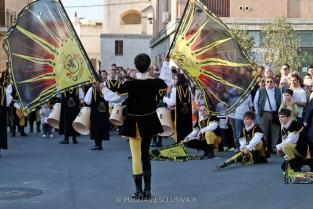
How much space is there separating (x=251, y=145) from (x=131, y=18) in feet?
200

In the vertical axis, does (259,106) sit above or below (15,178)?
above

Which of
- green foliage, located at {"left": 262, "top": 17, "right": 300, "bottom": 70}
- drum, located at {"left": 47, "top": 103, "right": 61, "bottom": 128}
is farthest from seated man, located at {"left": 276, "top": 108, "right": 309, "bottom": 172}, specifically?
green foliage, located at {"left": 262, "top": 17, "right": 300, "bottom": 70}

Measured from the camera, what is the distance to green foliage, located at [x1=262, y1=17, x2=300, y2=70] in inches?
938

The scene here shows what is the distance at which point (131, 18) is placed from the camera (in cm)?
7144

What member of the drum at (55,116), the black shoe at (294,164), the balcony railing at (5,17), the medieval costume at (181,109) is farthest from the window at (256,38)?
the balcony railing at (5,17)

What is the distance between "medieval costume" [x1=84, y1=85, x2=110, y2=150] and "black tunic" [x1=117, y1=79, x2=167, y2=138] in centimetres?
597

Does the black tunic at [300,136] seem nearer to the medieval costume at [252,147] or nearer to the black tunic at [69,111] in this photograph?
the medieval costume at [252,147]

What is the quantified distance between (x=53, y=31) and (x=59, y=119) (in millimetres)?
5174

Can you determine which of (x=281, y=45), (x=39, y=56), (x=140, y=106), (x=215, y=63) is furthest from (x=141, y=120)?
(x=281, y=45)

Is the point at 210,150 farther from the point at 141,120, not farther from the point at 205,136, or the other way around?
the point at 141,120

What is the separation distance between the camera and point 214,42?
1071cm

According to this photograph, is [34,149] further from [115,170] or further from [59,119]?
[115,170]

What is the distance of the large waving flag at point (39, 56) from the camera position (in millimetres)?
10492

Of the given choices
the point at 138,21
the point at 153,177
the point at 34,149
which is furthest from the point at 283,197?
the point at 138,21
